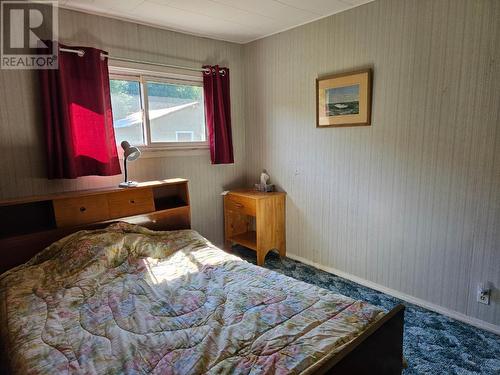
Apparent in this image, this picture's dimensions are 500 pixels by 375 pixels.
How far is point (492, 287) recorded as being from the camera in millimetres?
2205

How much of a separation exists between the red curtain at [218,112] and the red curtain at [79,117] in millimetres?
1032

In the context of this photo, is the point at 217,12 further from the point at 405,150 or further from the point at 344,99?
the point at 405,150

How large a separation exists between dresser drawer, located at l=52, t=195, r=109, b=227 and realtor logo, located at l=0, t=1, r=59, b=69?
1021mm

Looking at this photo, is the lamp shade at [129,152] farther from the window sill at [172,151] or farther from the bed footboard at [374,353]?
the bed footboard at [374,353]

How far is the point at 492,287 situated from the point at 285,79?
97.5 inches

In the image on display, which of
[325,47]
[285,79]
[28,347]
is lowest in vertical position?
[28,347]

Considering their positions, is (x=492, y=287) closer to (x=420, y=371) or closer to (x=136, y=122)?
(x=420, y=371)

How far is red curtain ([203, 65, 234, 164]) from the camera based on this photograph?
3.46 meters

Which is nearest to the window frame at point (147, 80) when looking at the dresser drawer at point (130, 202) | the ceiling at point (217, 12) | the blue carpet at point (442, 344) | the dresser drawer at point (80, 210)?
the ceiling at point (217, 12)

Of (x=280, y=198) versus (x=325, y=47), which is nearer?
(x=325, y=47)

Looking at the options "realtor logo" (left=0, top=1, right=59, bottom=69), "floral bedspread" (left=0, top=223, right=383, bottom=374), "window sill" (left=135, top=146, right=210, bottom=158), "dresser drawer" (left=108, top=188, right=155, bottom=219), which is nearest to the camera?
"floral bedspread" (left=0, top=223, right=383, bottom=374)

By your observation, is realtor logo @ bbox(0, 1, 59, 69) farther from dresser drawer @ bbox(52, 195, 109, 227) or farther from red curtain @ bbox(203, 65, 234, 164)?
red curtain @ bbox(203, 65, 234, 164)

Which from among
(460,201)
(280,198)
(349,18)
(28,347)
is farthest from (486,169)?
(28,347)

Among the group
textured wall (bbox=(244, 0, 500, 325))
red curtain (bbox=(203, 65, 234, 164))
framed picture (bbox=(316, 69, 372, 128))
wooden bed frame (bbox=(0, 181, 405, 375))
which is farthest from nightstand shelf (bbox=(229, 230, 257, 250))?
wooden bed frame (bbox=(0, 181, 405, 375))
